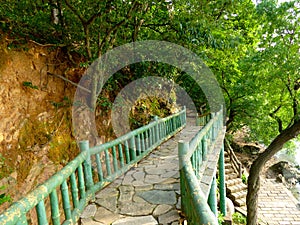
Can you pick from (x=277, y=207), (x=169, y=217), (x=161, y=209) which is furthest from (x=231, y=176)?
(x=169, y=217)

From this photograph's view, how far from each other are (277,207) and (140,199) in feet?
31.0

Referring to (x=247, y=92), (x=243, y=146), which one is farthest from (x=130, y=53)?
(x=243, y=146)

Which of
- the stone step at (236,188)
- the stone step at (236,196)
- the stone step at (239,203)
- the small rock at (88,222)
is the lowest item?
the stone step at (239,203)

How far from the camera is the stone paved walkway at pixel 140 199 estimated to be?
109 inches

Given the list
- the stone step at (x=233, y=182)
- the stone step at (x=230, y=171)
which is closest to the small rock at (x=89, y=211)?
the stone step at (x=233, y=182)

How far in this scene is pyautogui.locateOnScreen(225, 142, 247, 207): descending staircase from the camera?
9.46 metres

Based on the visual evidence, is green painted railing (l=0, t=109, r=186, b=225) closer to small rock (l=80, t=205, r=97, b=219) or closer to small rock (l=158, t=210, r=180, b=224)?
small rock (l=80, t=205, r=97, b=219)

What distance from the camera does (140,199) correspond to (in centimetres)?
329

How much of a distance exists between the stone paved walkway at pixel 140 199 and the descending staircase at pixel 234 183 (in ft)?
21.0

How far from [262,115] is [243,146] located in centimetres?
799

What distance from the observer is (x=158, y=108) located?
393 inches

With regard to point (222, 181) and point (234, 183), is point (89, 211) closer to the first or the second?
point (222, 181)

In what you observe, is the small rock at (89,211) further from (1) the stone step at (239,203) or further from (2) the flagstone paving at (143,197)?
(1) the stone step at (239,203)

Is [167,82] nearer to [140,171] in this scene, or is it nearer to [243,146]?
[140,171]
